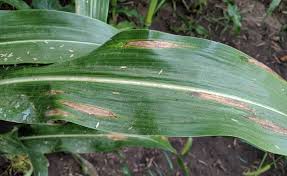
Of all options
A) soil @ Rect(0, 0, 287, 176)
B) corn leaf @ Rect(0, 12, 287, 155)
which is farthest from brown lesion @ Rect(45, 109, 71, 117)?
soil @ Rect(0, 0, 287, 176)

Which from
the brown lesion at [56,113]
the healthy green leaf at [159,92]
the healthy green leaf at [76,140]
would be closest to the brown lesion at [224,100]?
the healthy green leaf at [159,92]

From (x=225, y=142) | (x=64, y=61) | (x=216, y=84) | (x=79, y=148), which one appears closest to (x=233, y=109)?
(x=216, y=84)

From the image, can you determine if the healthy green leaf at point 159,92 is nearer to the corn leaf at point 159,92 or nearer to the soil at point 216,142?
the corn leaf at point 159,92

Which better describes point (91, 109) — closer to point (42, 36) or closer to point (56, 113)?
point (56, 113)

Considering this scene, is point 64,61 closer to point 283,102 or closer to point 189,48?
point 189,48

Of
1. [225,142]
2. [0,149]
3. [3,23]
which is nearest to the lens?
[3,23]

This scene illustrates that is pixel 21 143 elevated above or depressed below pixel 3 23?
below
